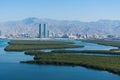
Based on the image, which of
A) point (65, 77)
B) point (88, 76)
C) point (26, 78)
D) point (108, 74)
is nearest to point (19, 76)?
point (26, 78)

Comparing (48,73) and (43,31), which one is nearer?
(48,73)

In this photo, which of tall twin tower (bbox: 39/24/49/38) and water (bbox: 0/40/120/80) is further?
tall twin tower (bbox: 39/24/49/38)

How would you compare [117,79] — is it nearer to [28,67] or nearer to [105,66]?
[105,66]

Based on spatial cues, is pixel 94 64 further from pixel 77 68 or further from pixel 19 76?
pixel 19 76

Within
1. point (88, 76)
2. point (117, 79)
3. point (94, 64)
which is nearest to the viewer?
point (117, 79)

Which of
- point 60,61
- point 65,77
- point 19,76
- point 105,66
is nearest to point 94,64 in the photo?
point 105,66

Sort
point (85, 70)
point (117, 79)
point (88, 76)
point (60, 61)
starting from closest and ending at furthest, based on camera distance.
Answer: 1. point (117, 79)
2. point (88, 76)
3. point (85, 70)
4. point (60, 61)

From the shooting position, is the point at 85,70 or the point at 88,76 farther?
the point at 85,70

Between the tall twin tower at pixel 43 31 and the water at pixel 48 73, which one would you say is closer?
the water at pixel 48 73

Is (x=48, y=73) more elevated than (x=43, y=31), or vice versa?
(x=43, y=31)
